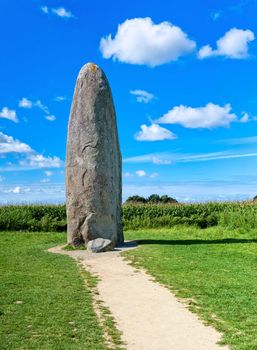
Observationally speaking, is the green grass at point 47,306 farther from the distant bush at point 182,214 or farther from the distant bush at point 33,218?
the distant bush at point 182,214

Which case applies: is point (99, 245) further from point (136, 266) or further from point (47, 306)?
point (47, 306)

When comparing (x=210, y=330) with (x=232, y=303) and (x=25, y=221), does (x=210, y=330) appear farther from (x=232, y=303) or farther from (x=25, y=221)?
(x=25, y=221)

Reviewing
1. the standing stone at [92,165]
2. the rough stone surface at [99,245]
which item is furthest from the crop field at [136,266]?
the standing stone at [92,165]

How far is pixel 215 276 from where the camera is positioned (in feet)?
40.8

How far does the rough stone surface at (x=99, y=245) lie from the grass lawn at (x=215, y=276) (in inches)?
37.5

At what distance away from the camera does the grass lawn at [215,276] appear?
807cm

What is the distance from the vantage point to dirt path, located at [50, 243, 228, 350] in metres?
7.18

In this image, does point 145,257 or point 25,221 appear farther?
point 25,221

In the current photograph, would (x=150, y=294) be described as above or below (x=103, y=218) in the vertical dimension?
below

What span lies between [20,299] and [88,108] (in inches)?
406

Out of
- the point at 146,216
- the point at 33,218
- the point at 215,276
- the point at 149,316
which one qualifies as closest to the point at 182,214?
the point at 146,216

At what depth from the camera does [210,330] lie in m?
7.68

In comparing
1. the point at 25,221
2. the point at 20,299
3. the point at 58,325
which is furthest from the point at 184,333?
the point at 25,221

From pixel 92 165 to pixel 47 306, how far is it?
9643mm
